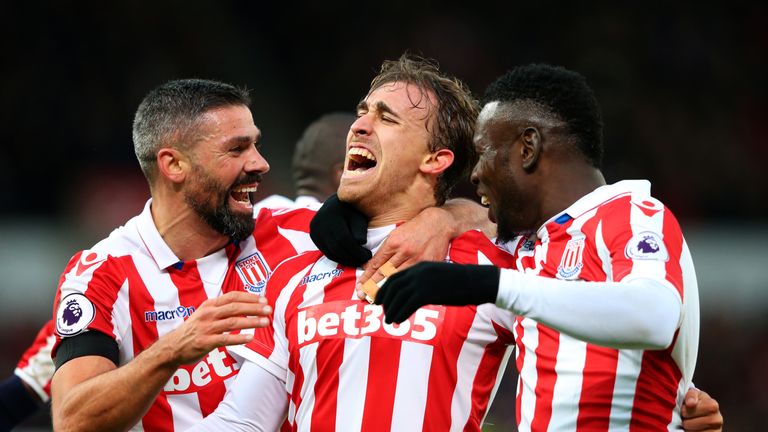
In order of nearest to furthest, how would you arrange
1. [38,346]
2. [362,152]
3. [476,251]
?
[476,251], [362,152], [38,346]

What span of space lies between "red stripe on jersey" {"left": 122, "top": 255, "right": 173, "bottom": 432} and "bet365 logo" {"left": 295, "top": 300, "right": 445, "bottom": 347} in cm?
69

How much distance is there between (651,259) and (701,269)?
7.00 metres

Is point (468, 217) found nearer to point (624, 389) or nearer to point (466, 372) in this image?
point (466, 372)

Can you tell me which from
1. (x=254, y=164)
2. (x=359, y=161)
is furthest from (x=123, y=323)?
(x=359, y=161)

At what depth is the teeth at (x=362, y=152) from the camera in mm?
3480

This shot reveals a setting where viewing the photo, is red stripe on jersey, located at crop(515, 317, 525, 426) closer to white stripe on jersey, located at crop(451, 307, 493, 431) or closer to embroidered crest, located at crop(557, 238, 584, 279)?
white stripe on jersey, located at crop(451, 307, 493, 431)

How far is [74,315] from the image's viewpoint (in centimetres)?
355

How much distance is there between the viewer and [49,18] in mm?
11367

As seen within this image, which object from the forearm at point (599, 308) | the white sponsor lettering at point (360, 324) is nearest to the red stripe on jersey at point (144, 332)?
the white sponsor lettering at point (360, 324)

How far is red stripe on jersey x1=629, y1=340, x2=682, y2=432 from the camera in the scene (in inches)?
113

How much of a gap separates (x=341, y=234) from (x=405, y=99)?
57 cm

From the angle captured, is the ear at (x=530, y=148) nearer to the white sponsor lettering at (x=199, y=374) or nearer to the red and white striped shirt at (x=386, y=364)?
the red and white striped shirt at (x=386, y=364)

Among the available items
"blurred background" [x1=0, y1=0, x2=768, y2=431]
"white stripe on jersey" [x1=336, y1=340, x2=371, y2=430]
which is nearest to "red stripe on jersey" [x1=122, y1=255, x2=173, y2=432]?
"white stripe on jersey" [x1=336, y1=340, x2=371, y2=430]

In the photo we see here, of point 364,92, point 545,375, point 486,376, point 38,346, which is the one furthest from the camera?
point 364,92
